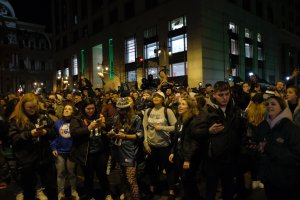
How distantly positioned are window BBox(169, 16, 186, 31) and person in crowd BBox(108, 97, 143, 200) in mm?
28309

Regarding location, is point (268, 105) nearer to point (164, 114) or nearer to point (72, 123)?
point (164, 114)

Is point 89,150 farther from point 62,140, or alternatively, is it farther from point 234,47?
point 234,47

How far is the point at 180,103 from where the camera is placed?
5191 millimetres

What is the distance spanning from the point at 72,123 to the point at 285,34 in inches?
2224

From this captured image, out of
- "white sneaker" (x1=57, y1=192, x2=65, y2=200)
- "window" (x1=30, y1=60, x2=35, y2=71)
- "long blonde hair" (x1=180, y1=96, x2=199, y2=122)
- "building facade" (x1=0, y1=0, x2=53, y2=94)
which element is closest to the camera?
"long blonde hair" (x1=180, y1=96, x2=199, y2=122)

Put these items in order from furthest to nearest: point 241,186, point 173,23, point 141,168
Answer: point 173,23, point 141,168, point 241,186

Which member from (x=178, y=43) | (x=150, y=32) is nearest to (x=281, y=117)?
(x=178, y=43)

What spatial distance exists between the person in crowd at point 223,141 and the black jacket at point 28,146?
2.64m

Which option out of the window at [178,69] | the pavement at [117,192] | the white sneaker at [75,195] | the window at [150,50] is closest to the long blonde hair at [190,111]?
the pavement at [117,192]

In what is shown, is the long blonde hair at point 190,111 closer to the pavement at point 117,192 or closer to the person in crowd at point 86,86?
the pavement at point 117,192

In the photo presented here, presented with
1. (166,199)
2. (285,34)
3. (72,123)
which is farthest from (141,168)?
(285,34)

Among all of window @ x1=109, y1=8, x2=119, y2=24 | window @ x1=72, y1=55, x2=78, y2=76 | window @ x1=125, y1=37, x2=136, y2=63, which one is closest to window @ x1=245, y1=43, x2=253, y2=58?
window @ x1=125, y1=37, x2=136, y2=63

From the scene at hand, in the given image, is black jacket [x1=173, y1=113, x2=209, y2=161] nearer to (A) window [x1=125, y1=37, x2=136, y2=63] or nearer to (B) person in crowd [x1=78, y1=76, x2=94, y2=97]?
(B) person in crowd [x1=78, y1=76, x2=94, y2=97]

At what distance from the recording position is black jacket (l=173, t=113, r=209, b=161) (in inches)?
178
